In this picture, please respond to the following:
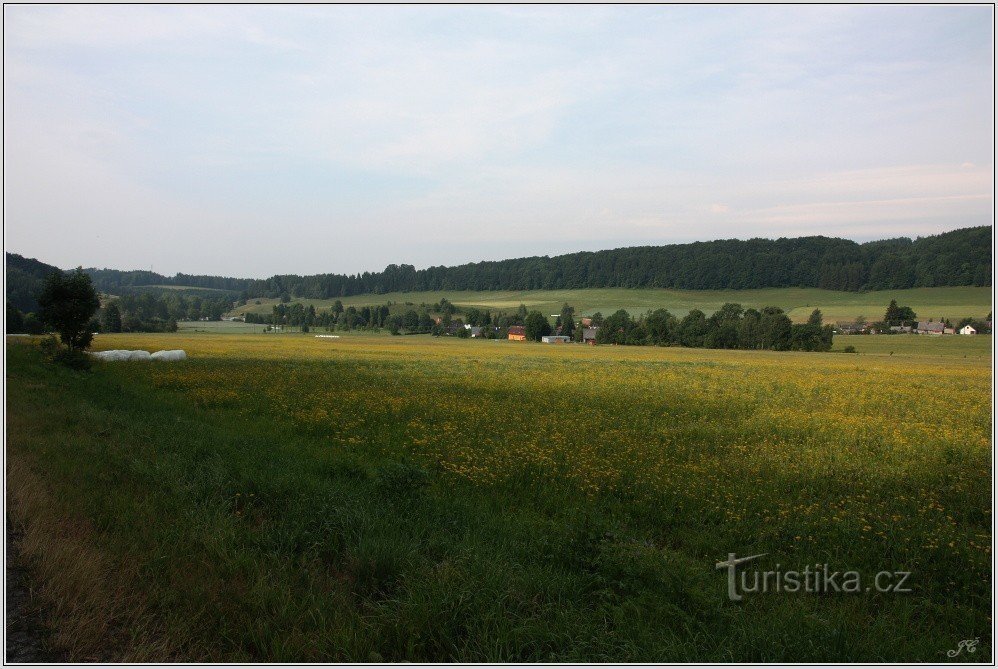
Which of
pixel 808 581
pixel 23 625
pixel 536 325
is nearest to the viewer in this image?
pixel 23 625

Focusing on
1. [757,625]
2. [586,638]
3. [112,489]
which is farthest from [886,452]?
[112,489]

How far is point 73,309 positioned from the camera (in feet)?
58.4

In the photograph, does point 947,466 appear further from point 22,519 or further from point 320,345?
point 320,345

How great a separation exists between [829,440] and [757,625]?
7545 millimetres

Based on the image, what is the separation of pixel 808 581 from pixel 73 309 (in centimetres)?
2110

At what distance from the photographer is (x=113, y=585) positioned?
423 centimetres

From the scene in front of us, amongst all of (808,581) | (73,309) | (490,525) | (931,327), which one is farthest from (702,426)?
(73,309)

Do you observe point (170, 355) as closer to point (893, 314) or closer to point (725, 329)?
point (725, 329)

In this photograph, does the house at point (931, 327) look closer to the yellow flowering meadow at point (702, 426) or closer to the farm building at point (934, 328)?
the farm building at point (934, 328)

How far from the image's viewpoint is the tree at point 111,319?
18375 millimetres

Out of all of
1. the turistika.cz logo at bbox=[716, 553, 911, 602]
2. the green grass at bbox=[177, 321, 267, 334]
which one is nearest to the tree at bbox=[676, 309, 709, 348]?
the turistika.cz logo at bbox=[716, 553, 911, 602]

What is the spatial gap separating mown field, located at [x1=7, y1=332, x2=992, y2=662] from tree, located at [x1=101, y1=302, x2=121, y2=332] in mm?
5473

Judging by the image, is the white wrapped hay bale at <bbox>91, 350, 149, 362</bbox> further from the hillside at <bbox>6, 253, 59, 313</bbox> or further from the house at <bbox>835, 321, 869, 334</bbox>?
the house at <bbox>835, 321, 869, 334</bbox>

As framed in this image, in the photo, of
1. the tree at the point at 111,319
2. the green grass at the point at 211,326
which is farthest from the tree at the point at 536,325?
the tree at the point at 111,319
